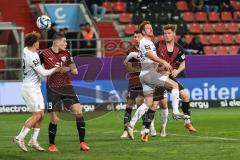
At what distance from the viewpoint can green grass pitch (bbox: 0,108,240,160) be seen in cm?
1348

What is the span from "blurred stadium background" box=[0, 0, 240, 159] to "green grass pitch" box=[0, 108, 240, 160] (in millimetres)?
1470

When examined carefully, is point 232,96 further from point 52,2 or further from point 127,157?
point 127,157

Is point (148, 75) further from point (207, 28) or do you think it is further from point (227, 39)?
point (207, 28)

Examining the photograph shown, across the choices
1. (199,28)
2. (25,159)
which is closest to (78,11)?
(199,28)

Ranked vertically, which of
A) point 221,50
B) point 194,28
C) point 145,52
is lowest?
point 145,52

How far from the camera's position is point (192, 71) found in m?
28.4

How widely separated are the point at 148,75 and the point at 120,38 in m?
13.2

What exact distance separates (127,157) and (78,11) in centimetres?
2086

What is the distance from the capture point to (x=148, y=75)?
16297mm

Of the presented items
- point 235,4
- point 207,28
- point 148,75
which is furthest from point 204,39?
point 148,75

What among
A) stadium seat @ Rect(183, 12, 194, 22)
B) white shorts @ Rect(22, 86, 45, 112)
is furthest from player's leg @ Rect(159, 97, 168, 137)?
stadium seat @ Rect(183, 12, 194, 22)

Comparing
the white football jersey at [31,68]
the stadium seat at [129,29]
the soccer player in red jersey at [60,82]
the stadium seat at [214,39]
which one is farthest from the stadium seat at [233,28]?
the white football jersey at [31,68]

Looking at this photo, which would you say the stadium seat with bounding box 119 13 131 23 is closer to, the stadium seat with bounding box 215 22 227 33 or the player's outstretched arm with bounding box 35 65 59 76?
the stadium seat with bounding box 215 22 227 33

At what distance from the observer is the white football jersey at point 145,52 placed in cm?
1597
